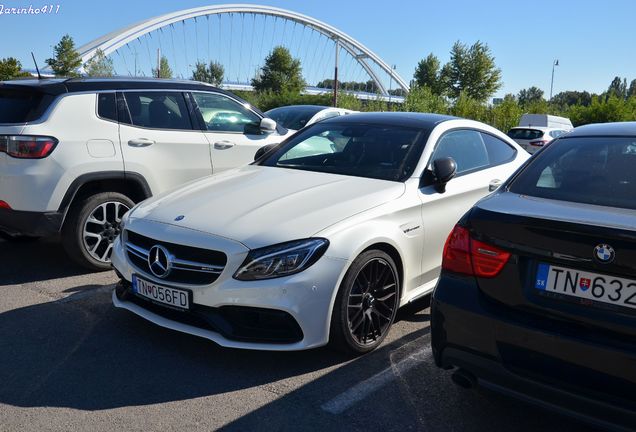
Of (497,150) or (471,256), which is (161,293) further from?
(497,150)

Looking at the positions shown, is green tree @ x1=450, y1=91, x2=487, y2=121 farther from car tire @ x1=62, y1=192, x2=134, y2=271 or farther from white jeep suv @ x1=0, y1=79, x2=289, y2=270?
car tire @ x1=62, y1=192, x2=134, y2=271

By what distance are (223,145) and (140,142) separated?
3.07 feet

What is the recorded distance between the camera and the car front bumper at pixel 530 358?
226 centimetres

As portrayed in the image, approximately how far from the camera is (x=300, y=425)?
2.89 metres

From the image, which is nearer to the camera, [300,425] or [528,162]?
[300,425]

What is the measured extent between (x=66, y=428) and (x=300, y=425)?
44.3 inches

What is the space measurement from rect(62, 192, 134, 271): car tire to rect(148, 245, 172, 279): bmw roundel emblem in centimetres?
189

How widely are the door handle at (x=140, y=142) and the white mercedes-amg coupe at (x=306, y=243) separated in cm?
121

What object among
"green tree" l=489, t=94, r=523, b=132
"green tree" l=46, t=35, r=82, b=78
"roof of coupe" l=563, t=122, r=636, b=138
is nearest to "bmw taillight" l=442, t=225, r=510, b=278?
"roof of coupe" l=563, t=122, r=636, b=138

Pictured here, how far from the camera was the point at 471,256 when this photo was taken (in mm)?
2695

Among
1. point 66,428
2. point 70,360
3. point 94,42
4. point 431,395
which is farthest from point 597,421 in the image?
point 94,42

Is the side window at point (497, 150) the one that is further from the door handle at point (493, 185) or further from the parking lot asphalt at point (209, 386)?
the parking lot asphalt at point (209, 386)

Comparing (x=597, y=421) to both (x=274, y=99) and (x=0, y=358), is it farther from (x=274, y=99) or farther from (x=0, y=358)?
(x=274, y=99)

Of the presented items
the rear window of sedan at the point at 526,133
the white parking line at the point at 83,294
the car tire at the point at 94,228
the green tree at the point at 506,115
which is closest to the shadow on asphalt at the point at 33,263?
the car tire at the point at 94,228
